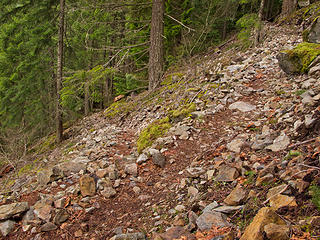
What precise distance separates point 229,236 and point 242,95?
13.7ft

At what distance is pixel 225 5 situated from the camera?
11.9 meters

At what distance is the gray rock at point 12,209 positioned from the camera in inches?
136

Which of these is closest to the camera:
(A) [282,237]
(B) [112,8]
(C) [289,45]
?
(A) [282,237]

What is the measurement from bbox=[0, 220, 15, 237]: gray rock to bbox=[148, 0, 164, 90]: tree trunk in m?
6.31

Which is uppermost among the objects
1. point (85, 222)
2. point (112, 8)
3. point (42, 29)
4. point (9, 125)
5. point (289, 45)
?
point (112, 8)

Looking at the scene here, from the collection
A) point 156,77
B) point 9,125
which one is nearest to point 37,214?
point 156,77

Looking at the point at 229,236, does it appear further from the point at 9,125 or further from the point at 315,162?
the point at 9,125

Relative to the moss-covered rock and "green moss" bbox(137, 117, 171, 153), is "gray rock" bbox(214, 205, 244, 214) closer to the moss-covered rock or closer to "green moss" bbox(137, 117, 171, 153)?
"green moss" bbox(137, 117, 171, 153)

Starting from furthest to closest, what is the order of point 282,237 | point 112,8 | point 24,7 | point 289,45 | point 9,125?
1. point 9,125
2. point 24,7
3. point 112,8
4. point 289,45
5. point 282,237

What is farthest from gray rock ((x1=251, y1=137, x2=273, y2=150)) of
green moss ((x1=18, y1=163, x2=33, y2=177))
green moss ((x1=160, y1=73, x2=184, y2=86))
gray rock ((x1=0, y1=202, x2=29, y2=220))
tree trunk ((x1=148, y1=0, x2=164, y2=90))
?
green moss ((x1=18, y1=163, x2=33, y2=177))

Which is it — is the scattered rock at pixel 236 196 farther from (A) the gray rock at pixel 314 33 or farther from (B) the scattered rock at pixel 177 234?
(A) the gray rock at pixel 314 33

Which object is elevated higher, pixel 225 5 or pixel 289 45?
pixel 225 5

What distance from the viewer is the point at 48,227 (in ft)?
10.7

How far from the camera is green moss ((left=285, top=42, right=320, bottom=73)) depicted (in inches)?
194
